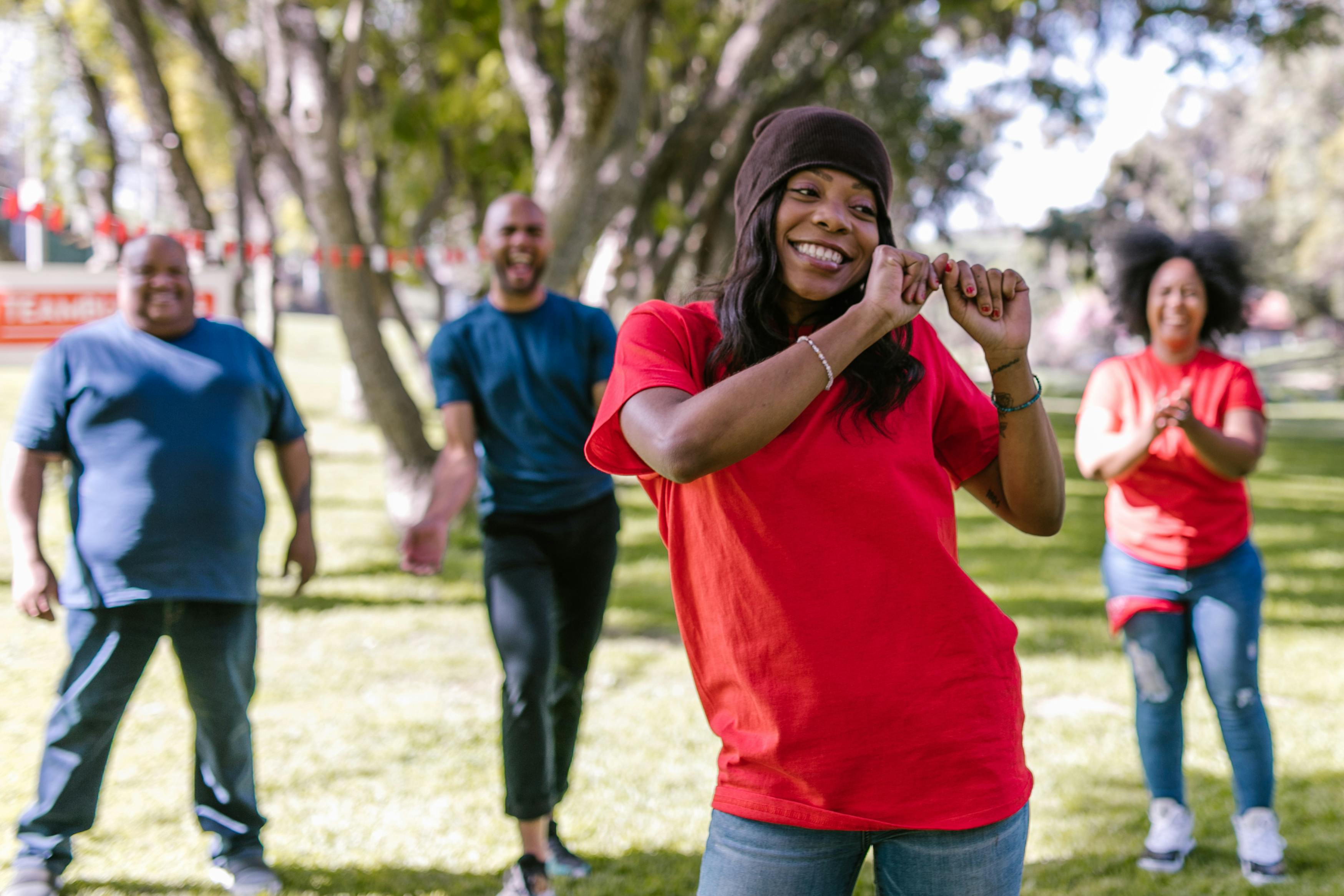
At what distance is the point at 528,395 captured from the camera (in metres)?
3.88

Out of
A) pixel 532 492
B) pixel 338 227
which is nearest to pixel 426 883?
pixel 532 492

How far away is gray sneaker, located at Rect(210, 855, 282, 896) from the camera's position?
380 centimetres

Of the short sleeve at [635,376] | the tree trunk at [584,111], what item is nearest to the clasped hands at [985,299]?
the short sleeve at [635,376]

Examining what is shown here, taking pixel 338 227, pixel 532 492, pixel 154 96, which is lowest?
pixel 532 492

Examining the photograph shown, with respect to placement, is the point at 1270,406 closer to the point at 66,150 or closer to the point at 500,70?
the point at 500,70

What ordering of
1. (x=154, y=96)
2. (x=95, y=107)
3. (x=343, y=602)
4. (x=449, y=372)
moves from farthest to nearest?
(x=95, y=107) < (x=154, y=96) < (x=343, y=602) < (x=449, y=372)

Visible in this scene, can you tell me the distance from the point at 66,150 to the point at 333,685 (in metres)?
10.1

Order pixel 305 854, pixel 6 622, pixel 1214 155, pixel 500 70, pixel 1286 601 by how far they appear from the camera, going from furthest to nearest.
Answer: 1. pixel 1214 155
2. pixel 500 70
3. pixel 1286 601
4. pixel 6 622
5. pixel 305 854

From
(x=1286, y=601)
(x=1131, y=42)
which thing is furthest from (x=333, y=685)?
(x=1131, y=42)

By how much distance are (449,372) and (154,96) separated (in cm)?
701

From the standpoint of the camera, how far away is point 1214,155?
4884 centimetres

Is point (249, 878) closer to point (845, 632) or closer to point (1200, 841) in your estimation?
point (845, 632)

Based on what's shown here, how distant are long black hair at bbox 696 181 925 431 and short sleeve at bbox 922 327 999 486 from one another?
9cm

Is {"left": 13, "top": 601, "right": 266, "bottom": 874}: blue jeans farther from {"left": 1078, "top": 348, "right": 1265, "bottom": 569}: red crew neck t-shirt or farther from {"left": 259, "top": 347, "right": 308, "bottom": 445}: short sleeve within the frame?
{"left": 1078, "top": 348, "right": 1265, "bottom": 569}: red crew neck t-shirt
